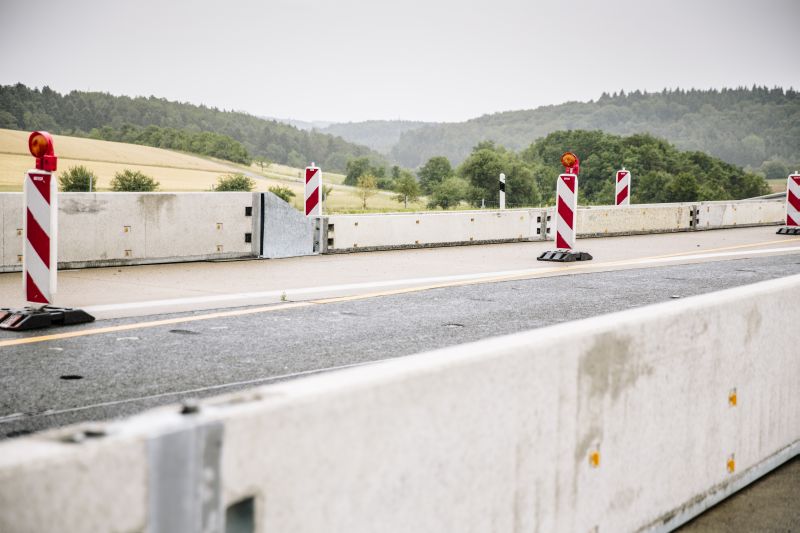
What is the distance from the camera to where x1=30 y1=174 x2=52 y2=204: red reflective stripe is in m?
8.84

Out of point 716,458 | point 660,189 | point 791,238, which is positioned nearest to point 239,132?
point 660,189

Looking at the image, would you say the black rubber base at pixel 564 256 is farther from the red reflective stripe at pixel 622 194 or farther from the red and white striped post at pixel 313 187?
the red reflective stripe at pixel 622 194

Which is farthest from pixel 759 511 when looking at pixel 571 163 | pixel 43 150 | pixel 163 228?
pixel 571 163

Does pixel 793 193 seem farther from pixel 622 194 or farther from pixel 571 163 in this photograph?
pixel 571 163

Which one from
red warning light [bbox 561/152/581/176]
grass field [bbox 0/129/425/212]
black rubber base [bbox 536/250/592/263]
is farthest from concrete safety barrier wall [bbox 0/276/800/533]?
grass field [bbox 0/129/425/212]

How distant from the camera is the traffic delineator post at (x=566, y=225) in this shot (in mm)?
16531

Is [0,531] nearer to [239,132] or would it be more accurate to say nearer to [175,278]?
[175,278]

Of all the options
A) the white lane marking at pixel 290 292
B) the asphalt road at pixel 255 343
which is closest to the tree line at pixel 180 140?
the white lane marking at pixel 290 292

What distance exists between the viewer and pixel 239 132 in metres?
187

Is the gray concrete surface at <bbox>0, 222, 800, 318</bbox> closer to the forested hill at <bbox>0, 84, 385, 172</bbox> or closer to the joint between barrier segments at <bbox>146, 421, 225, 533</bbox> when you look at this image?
the joint between barrier segments at <bbox>146, 421, 225, 533</bbox>

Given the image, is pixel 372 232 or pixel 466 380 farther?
pixel 372 232

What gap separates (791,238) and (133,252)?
52.3 ft

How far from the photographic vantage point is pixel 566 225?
16828mm

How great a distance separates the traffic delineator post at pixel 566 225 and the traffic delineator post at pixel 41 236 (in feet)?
31.1
